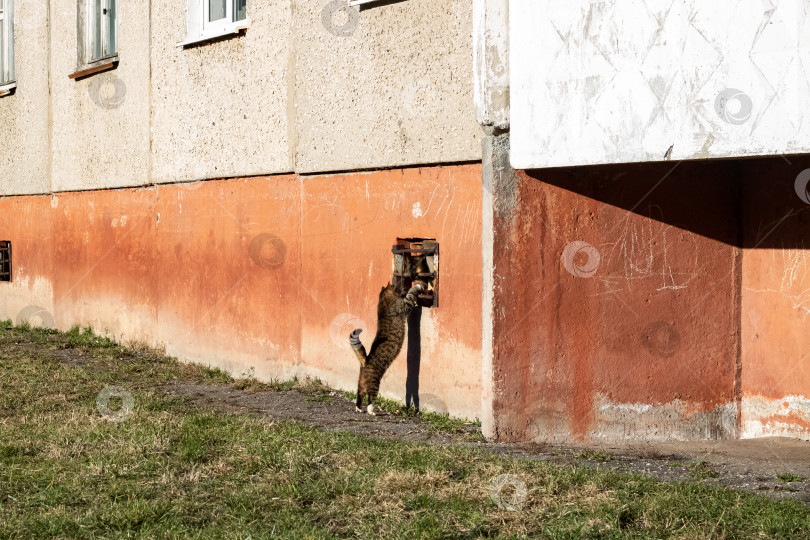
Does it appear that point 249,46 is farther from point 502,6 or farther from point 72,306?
point 72,306

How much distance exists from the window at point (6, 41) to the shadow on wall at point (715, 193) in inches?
430

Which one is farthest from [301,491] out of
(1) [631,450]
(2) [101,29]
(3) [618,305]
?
(2) [101,29]

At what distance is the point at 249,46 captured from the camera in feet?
32.2

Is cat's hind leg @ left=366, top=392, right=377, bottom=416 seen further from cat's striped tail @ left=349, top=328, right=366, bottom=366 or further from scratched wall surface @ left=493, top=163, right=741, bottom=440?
scratched wall surface @ left=493, top=163, right=741, bottom=440

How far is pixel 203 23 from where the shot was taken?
421 inches

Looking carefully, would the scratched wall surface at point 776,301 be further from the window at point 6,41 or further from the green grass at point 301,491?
the window at point 6,41

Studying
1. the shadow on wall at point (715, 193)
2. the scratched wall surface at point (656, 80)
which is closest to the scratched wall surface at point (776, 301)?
the shadow on wall at point (715, 193)

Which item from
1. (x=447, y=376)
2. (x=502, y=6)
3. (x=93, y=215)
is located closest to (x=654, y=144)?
(x=502, y=6)

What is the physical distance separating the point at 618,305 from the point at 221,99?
16.7 ft

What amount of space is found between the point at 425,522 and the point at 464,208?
324 cm

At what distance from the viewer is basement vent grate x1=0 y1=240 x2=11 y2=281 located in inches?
581

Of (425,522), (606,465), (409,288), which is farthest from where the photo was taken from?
(409,288)

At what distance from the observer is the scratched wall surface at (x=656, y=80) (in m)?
5.23

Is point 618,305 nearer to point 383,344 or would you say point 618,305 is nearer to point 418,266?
point 418,266
